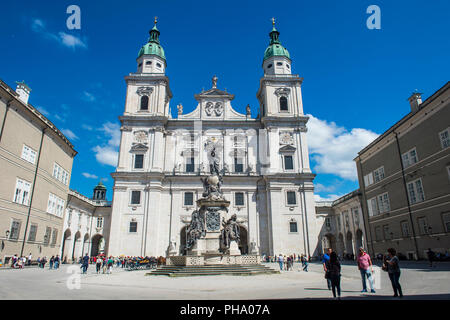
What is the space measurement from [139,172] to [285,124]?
20794mm

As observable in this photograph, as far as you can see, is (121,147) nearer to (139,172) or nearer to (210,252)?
(139,172)

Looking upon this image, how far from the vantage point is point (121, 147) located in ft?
134

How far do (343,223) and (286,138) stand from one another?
47.9 ft

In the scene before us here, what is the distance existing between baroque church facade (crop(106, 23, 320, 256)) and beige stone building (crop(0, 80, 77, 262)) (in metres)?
6.82

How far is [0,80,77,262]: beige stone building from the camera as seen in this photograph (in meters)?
25.1

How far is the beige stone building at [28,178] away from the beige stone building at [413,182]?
3479 cm

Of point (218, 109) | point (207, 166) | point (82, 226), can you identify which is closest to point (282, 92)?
point (218, 109)

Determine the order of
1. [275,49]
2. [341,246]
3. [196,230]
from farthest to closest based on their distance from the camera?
1. [275,49]
2. [341,246]
3. [196,230]

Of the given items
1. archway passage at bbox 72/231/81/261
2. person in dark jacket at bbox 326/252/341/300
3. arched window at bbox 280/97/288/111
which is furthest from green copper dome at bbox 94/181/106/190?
person in dark jacket at bbox 326/252/341/300

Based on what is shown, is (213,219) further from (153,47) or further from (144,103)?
(153,47)

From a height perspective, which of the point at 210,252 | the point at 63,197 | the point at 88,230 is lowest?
the point at 210,252

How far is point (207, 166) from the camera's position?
42.1m
